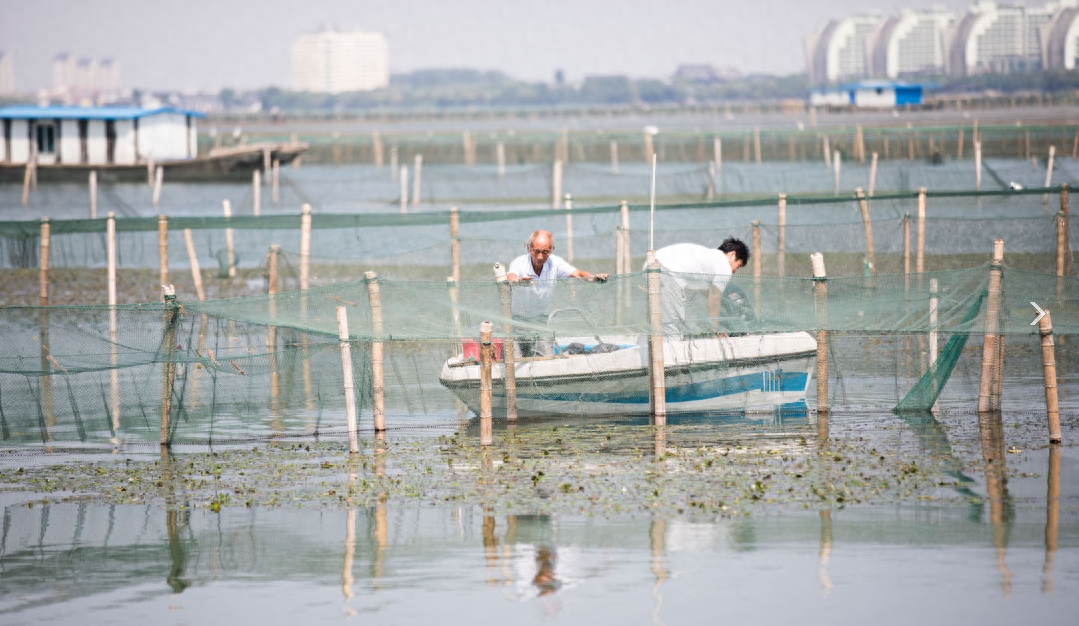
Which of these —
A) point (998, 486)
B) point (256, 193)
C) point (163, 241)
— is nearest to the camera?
point (998, 486)

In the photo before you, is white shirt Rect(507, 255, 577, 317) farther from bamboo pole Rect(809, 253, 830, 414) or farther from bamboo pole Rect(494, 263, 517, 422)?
bamboo pole Rect(809, 253, 830, 414)

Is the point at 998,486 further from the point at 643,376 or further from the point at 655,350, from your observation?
the point at 643,376

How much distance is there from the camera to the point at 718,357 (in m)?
14.0

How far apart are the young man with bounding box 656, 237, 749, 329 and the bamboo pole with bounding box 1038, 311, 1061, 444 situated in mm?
2991

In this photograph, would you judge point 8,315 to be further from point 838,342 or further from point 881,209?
point 881,209

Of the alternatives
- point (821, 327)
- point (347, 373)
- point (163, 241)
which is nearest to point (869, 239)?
point (821, 327)

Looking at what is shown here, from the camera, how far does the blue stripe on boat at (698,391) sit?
46.5ft

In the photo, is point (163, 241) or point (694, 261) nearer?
point (694, 261)

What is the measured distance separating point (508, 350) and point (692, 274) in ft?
6.45

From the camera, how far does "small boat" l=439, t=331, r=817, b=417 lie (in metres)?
14.0

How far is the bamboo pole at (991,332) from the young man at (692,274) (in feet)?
8.11

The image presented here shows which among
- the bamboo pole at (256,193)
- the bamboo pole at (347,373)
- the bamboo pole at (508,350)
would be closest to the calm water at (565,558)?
the bamboo pole at (347,373)

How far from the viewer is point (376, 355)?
43.8ft

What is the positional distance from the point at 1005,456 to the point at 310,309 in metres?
6.61
